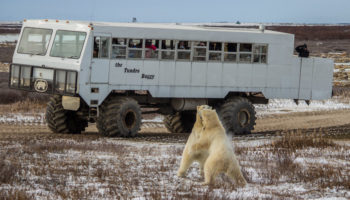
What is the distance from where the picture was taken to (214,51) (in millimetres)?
22000

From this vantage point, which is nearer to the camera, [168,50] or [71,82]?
[71,82]

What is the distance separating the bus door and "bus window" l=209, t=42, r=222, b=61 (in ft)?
11.5

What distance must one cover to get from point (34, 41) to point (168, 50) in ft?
12.6

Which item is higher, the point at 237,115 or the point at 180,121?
the point at 237,115

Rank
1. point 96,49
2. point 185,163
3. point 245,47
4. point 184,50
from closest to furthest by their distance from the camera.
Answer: point 185,163
point 96,49
point 184,50
point 245,47

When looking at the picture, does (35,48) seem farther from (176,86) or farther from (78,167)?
(78,167)

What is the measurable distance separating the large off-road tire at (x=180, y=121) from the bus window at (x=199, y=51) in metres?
2.62

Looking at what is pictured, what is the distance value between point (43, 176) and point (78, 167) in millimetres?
1194

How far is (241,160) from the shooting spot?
555 inches

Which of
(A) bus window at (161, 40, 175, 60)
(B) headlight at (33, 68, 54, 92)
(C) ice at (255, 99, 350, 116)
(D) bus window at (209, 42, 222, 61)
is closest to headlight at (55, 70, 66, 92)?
(B) headlight at (33, 68, 54, 92)

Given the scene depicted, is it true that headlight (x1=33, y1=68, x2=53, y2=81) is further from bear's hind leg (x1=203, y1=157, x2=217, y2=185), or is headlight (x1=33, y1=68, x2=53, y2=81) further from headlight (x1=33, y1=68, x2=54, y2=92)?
bear's hind leg (x1=203, y1=157, x2=217, y2=185)

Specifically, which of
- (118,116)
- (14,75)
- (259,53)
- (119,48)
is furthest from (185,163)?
(259,53)

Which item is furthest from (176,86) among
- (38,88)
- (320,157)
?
(320,157)

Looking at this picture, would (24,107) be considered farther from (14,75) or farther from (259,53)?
(259,53)
